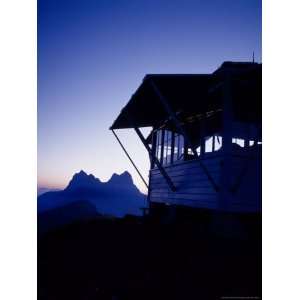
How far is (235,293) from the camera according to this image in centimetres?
395

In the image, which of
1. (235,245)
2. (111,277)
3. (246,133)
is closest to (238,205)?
(235,245)

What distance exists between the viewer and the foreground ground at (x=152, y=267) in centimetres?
419

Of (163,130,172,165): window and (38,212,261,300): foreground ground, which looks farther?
(163,130,172,165): window

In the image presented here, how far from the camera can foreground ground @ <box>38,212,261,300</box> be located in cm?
419

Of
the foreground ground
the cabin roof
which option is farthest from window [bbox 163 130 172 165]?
the foreground ground

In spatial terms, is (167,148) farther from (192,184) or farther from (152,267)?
(152,267)

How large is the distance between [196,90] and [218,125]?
1.59 m

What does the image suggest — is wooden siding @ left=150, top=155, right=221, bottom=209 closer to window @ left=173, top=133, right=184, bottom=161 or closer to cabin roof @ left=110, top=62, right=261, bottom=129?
window @ left=173, top=133, right=184, bottom=161

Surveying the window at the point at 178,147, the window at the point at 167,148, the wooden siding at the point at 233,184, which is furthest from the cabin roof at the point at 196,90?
the window at the point at 167,148
